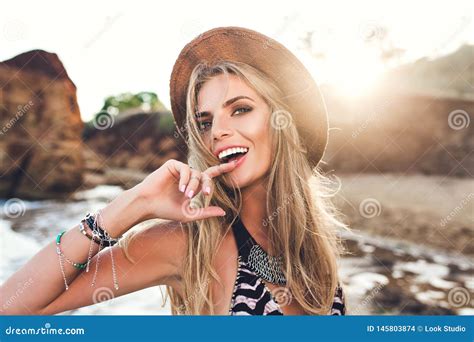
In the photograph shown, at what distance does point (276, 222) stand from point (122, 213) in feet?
2.86

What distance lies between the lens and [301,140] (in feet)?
8.18

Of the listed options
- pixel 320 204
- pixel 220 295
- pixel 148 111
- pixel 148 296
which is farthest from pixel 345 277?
pixel 148 111

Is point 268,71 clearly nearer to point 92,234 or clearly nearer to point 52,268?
point 92,234

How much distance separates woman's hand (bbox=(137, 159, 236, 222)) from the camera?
5.64ft

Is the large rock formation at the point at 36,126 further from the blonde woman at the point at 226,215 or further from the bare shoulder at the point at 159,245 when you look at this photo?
the bare shoulder at the point at 159,245

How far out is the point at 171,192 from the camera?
70.5 inches

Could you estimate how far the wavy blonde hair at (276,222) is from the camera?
205 centimetres

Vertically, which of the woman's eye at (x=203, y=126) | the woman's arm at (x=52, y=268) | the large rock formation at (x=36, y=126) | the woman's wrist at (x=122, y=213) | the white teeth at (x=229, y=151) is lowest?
the woman's arm at (x=52, y=268)

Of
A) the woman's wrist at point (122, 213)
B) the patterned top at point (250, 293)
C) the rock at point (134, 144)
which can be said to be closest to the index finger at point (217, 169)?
the woman's wrist at point (122, 213)

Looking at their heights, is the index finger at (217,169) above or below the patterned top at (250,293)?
above

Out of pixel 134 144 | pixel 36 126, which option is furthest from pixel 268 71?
pixel 134 144

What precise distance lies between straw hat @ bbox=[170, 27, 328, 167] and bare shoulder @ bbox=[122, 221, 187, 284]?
667 millimetres

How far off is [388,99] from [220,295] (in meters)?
15.6

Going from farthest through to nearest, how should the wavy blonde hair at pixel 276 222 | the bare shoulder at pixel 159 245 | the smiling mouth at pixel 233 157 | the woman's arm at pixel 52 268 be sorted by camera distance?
the smiling mouth at pixel 233 157 → the wavy blonde hair at pixel 276 222 → the bare shoulder at pixel 159 245 → the woman's arm at pixel 52 268
